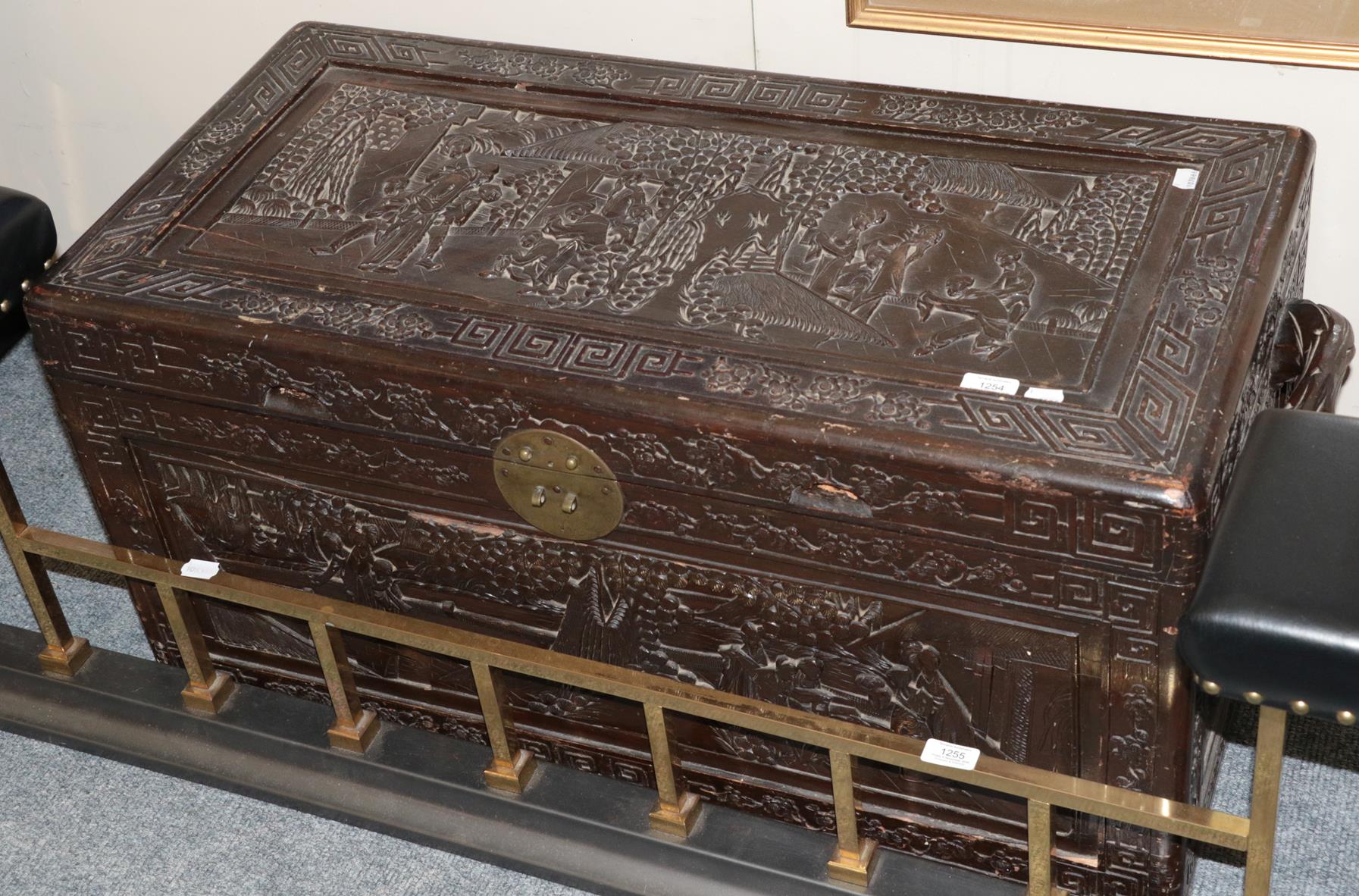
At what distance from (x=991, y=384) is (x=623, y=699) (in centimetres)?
54

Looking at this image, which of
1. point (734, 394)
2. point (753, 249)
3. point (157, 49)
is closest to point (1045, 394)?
point (734, 394)

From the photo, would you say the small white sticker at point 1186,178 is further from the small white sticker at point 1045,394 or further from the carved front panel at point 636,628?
the carved front panel at point 636,628

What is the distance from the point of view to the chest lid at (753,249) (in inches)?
60.2

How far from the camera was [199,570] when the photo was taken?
1730 mm

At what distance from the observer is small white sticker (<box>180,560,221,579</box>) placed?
1721 mm

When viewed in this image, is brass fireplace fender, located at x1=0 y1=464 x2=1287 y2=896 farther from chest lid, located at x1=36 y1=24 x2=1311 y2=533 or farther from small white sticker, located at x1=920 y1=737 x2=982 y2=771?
chest lid, located at x1=36 y1=24 x2=1311 y2=533

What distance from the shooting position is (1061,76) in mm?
2086

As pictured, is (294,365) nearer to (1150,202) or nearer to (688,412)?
(688,412)

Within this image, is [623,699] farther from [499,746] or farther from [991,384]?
[991,384]

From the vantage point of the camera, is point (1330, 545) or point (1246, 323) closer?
point (1330, 545)

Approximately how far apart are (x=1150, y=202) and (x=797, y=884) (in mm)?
775

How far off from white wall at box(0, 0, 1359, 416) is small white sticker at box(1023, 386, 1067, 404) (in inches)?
27.4

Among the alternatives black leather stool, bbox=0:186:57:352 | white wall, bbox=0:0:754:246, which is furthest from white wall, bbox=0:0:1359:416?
black leather stool, bbox=0:186:57:352

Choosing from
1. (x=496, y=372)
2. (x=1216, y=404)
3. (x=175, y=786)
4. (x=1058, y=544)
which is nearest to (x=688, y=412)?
(x=496, y=372)
